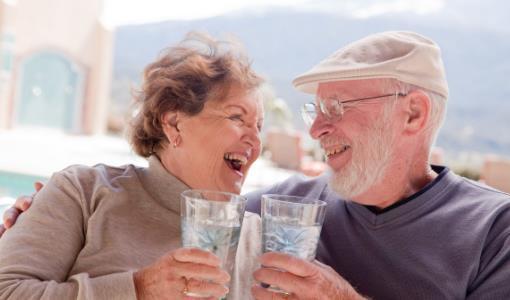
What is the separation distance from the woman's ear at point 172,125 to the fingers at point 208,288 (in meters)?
0.95

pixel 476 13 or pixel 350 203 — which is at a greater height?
pixel 476 13

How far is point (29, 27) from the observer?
57.8ft

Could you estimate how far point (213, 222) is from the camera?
1271 millimetres

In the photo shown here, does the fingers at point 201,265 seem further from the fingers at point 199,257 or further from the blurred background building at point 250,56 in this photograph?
the blurred background building at point 250,56

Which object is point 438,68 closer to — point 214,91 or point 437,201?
point 437,201

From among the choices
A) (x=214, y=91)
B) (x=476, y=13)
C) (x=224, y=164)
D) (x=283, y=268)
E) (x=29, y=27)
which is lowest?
(x=283, y=268)

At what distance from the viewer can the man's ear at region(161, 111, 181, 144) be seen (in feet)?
7.13

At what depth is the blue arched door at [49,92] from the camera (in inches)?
708

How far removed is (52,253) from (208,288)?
592 mm

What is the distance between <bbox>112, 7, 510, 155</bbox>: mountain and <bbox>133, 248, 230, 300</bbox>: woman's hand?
25.9m

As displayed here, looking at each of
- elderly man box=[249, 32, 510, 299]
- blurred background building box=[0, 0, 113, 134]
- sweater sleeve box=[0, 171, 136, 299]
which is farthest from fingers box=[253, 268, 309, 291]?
blurred background building box=[0, 0, 113, 134]

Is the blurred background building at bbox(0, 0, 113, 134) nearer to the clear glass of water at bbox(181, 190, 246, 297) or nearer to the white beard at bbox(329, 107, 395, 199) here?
the white beard at bbox(329, 107, 395, 199)

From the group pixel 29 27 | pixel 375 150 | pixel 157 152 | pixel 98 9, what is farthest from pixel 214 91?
pixel 98 9

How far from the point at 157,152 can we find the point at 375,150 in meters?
0.86
